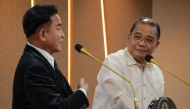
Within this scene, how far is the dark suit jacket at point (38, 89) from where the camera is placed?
5.19 ft

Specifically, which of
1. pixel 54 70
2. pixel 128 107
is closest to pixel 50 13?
pixel 54 70

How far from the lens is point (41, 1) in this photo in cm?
314

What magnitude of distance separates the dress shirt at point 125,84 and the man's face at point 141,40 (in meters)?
0.05

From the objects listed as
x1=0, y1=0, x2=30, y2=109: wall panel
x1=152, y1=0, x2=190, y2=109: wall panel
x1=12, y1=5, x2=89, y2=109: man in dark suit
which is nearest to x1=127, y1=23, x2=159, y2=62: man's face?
x1=12, y1=5, x2=89, y2=109: man in dark suit

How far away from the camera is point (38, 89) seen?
158cm

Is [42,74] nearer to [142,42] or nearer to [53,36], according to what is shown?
[53,36]

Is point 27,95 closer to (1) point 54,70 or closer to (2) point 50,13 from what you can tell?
Result: (1) point 54,70

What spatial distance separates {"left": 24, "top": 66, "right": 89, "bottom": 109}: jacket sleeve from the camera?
5.18 feet

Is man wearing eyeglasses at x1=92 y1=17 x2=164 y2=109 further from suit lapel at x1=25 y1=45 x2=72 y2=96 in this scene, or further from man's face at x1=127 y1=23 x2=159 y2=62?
suit lapel at x1=25 y1=45 x2=72 y2=96

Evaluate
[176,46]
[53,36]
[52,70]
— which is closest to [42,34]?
[53,36]

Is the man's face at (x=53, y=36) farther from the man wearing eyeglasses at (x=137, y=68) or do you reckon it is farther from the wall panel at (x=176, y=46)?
the wall panel at (x=176, y=46)

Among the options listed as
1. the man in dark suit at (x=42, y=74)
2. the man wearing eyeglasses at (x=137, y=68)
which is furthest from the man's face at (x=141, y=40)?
the man in dark suit at (x=42, y=74)

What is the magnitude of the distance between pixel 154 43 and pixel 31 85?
105cm

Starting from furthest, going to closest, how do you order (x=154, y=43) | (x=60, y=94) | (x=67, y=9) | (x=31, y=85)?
(x=67, y=9) → (x=154, y=43) → (x=60, y=94) → (x=31, y=85)
